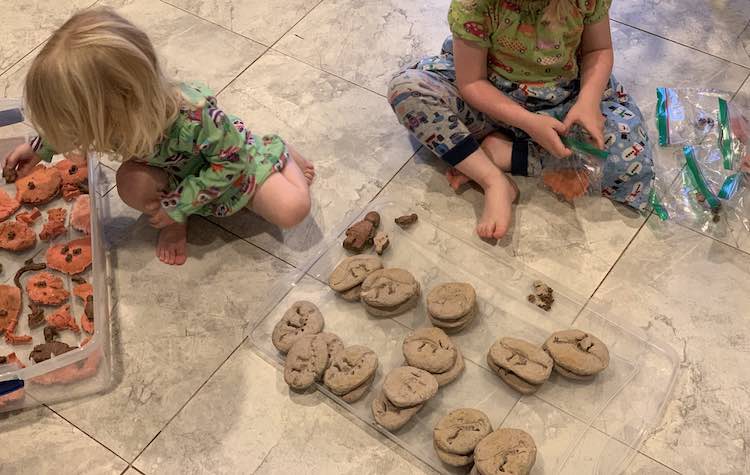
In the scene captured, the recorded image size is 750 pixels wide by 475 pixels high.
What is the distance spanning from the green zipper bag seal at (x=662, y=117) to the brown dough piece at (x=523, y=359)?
43 cm

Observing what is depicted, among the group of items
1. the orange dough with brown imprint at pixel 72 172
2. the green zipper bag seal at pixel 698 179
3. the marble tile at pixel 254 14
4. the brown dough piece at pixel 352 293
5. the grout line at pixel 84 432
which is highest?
the green zipper bag seal at pixel 698 179

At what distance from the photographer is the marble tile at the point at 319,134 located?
108 centimetres

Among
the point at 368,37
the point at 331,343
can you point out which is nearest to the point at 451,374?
the point at 331,343

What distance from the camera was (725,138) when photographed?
3.62ft

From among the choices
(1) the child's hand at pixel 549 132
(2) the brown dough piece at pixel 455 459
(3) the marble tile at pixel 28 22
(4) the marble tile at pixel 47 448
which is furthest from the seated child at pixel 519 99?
(3) the marble tile at pixel 28 22

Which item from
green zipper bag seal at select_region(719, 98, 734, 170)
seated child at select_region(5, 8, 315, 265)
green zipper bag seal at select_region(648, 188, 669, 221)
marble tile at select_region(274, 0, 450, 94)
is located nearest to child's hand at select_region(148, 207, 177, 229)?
Answer: seated child at select_region(5, 8, 315, 265)

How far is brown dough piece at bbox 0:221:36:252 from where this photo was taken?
1038mm

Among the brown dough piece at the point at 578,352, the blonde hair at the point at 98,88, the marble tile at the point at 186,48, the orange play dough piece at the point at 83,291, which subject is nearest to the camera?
the blonde hair at the point at 98,88

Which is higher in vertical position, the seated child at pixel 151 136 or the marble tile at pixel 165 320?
the seated child at pixel 151 136

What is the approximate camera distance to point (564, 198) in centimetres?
109

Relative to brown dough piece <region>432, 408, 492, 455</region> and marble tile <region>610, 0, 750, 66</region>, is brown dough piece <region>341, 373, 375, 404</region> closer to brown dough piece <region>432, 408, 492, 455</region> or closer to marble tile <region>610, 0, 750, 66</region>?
brown dough piece <region>432, 408, 492, 455</region>

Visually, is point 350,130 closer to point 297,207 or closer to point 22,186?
point 297,207

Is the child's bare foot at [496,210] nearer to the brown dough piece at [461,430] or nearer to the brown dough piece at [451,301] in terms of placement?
the brown dough piece at [451,301]

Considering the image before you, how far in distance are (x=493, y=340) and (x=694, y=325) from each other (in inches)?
10.3
